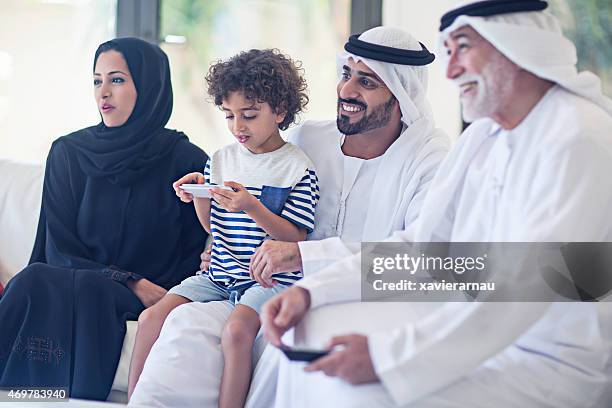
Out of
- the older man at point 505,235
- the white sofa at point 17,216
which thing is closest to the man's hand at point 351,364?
the older man at point 505,235

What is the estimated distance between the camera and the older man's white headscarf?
1702mm

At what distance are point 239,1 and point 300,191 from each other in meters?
2.88

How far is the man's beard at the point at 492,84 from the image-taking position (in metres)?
1.75

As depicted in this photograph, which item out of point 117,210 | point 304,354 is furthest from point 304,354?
point 117,210

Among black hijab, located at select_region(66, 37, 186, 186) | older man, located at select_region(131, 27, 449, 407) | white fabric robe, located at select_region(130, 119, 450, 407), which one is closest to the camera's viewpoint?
white fabric robe, located at select_region(130, 119, 450, 407)

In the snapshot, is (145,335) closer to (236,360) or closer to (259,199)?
(236,360)

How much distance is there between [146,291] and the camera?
279 centimetres

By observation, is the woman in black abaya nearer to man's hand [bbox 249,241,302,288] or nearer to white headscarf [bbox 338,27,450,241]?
man's hand [bbox 249,241,302,288]

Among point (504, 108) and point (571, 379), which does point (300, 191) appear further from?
point (571, 379)

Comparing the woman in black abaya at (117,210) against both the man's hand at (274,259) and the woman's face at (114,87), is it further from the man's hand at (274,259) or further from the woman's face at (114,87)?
the man's hand at (274,259)

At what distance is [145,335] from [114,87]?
992 millimetres

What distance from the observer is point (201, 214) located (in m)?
2.67

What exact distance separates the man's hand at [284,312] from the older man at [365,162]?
51cm

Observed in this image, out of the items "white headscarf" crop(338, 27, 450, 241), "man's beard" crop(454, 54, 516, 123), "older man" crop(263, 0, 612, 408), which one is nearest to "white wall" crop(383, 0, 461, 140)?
"white headscarf" crop(338, 27, 450, 241)
